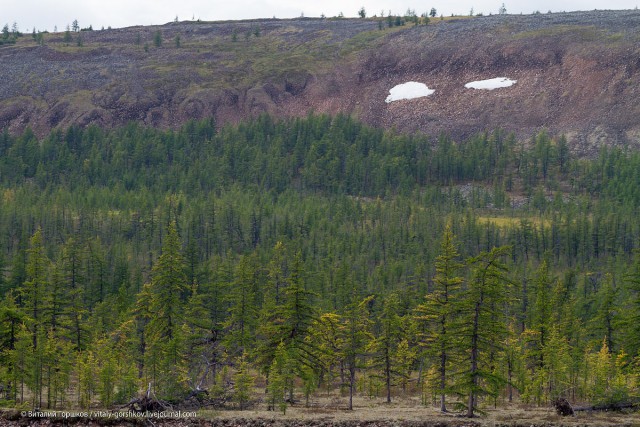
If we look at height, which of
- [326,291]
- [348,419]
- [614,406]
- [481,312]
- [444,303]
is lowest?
[326,291]

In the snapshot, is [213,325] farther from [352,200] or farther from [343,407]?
[352,200]

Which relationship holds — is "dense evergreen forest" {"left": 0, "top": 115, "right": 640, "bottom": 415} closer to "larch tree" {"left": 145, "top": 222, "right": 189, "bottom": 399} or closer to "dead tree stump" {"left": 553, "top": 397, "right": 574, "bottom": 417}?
"larch tree" {"left": 145, "top": 222, "right": 189, "bottom": 399}

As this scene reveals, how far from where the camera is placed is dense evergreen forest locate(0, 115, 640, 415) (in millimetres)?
62500

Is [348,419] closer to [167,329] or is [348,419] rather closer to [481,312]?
[481,312]

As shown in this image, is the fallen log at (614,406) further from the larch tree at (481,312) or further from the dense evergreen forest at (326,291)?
the larch tree at (481,312)

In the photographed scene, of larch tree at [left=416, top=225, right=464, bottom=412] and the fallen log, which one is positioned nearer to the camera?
larch tree at [left=416, top=225, right=464, bottom=412]

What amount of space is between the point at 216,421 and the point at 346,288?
54.0 m

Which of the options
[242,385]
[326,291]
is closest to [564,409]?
[242,385]

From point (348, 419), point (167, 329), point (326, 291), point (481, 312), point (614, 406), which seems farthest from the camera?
point (326, 291)

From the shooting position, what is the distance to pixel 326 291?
115 m

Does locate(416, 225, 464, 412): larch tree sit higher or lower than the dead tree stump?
higher

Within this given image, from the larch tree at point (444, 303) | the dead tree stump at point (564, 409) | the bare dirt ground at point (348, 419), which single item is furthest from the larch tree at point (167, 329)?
the dead tree stump at point (564, 409)

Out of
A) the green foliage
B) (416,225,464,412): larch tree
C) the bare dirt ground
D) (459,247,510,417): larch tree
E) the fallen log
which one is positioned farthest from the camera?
the green foliage

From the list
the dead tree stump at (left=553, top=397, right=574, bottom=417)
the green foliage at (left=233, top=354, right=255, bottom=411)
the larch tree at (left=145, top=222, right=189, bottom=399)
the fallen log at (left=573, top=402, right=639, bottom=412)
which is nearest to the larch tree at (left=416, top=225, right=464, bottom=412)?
the dead tree stump at (left=553, top=397, right=574, bottom=417)
